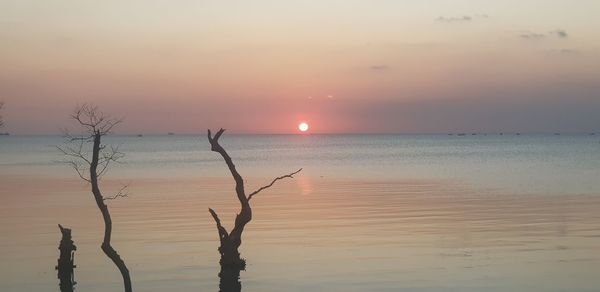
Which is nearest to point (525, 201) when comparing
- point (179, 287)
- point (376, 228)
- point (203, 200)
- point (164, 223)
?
point (376, 228)

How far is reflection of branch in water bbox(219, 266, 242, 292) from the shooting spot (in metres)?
23.7

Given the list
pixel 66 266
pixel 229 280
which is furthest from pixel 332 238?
pixel 66 266

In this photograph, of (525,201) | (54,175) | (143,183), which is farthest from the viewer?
(54,175)

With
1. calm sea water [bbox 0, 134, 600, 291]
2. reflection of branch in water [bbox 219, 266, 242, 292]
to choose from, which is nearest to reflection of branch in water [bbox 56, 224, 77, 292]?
calm sea water [bbox 0, 134, 600, 291]

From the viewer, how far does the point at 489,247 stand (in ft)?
98.1

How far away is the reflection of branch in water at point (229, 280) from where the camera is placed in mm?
23652

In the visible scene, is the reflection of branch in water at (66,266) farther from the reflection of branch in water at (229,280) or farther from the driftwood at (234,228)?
the reflection of branch in water at (229,280)

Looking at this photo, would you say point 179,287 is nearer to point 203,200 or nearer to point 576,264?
point 576,264

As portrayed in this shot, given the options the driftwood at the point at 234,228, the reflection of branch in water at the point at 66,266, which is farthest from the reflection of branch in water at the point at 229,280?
the reflection of branch in water at the point at 66,266

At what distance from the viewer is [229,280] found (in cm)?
2452

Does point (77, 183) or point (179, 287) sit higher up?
point (77, 183)

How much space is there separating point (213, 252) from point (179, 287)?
5.66 meters

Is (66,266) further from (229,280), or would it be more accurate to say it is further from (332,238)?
(332,238)

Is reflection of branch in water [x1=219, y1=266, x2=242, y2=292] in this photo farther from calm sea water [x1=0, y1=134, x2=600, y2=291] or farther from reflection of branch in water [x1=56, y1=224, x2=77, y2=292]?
reflection of branch in water [x1=56, y1=224, x2=77, y2=292]
